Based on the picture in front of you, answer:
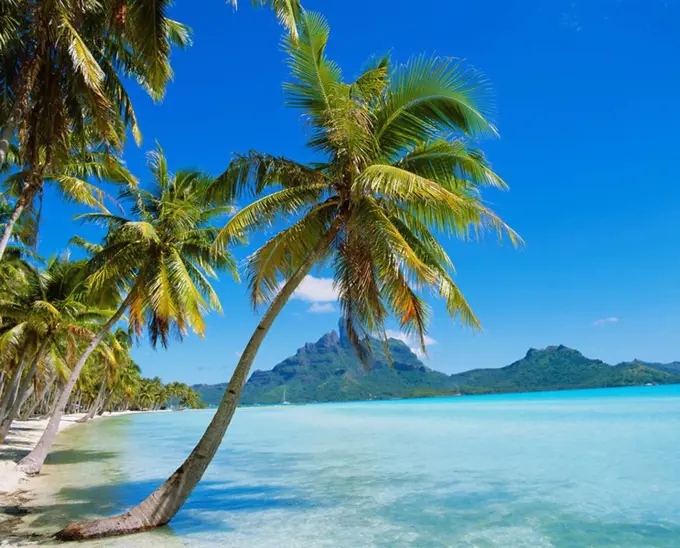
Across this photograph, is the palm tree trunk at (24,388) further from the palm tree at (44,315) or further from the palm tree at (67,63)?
the palm tree at (67,63)

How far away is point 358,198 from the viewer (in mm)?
7156

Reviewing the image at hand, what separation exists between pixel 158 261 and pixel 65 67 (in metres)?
5.65

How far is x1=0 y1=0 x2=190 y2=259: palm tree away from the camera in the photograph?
699 centimetres

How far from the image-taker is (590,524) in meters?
8.06

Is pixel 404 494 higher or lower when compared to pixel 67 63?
lower

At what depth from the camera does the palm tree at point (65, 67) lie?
6.99 metres

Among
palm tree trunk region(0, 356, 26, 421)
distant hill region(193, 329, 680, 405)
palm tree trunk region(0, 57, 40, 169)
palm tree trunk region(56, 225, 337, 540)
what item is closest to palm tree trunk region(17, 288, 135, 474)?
palm tree trunk region(0, 356, 26, 421)

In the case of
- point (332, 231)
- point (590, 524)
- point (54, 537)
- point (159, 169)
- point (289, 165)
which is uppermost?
point (159, 169)

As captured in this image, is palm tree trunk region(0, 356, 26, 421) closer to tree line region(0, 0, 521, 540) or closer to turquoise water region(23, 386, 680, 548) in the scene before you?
turquoise water region(23, 386, 680, 548)

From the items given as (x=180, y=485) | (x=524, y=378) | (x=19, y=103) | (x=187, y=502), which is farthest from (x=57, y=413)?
(x=524, y=378)

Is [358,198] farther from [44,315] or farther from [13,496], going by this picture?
[44,315]

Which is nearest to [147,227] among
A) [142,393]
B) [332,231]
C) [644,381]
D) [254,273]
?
[254,273]

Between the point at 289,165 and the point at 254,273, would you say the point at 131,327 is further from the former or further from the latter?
the point at 289,165

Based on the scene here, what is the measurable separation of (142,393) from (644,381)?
134 metres
